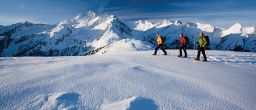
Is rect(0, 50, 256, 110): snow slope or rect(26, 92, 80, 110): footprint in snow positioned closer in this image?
rect(26, 92, 80, 110): footprint in snow

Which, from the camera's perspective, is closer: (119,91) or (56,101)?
(56,101)

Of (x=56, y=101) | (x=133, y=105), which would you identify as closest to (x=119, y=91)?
(x=133, y=105)

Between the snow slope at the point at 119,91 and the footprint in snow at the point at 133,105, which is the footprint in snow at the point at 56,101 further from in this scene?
the footprint in snow at the point at 133,105

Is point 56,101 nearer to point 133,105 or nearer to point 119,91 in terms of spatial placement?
point 119,91

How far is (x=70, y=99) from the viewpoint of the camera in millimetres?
5371

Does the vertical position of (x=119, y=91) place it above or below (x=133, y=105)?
above

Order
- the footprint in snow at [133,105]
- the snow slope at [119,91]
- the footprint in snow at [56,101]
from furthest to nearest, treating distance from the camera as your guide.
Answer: the snow slope at [119,91], the footprint in snow at [133,105], the footprint in snow at [56,101]

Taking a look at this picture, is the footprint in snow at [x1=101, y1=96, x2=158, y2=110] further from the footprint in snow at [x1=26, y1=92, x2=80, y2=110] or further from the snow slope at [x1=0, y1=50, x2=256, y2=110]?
the footprint in snow at [x1=26, y1=92, x2=80, y2=110]

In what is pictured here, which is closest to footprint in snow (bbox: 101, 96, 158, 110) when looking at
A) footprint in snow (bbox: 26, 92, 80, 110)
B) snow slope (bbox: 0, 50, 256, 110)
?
snow slope (bbox: 0, 50, 256, 110)

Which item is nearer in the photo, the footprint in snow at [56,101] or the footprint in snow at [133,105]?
the footprint in snow at [56,101]

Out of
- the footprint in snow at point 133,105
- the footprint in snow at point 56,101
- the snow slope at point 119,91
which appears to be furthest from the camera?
the snow slope at point 119,91

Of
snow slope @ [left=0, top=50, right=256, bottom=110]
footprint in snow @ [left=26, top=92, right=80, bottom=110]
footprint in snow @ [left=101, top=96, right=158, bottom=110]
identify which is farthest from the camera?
snow slope @ [left=0, top=50, right=256, bottom=110]

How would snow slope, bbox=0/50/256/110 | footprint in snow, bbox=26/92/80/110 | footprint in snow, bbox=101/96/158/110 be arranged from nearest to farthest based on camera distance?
footprint in snow, bbox=26/92/80/110 < footprint in snow, bbox=101/96/158/110 < snow slope, bbox=0/50/256/110

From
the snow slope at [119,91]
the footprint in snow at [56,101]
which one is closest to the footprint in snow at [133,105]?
the snow slope at [119,91]
